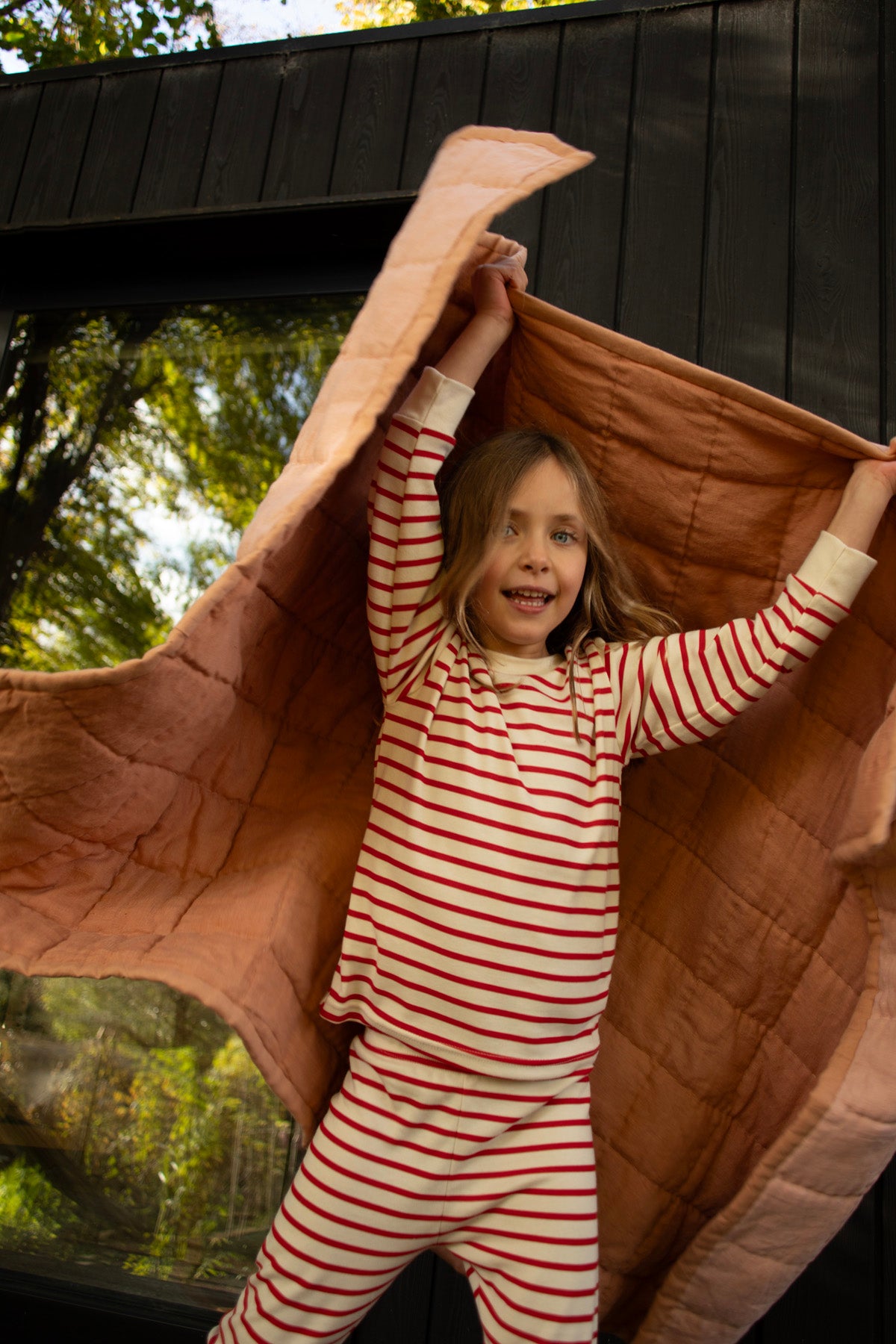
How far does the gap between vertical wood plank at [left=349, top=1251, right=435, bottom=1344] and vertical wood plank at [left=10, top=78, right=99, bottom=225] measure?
6.05ft

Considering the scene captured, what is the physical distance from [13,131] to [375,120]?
775 mm

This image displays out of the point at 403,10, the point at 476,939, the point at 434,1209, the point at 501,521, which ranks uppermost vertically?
the point at 403,10

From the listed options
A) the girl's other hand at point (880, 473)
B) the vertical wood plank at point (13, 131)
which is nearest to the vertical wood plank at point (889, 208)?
the girl's other hand at point (880, 473)

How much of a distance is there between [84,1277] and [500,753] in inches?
43.5

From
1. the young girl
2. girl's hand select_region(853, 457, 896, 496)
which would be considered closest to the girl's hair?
the young girl

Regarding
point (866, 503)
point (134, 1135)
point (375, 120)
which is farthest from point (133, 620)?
point (866, 503)

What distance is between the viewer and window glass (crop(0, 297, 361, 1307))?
1.44m

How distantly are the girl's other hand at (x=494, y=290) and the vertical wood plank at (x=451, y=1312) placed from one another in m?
1.12

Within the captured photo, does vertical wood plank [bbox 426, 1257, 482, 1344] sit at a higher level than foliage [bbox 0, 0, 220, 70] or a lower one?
lower

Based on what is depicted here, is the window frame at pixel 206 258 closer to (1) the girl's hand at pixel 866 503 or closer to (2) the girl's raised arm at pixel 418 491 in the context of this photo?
(2) the girl's raised arm at pixel 418 491

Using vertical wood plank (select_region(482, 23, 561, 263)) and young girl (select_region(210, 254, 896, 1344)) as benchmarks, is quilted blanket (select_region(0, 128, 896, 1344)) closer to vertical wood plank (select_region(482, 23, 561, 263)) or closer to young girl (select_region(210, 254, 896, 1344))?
young girl (select_region(210, 254, 896, 1344))

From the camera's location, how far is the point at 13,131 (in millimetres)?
1965

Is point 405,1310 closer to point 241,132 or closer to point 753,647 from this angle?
point 753,647

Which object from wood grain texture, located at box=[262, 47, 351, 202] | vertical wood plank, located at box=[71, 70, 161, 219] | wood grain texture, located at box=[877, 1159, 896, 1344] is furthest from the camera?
vertical wood plank, located at box=[71, 70, 161, 219]
